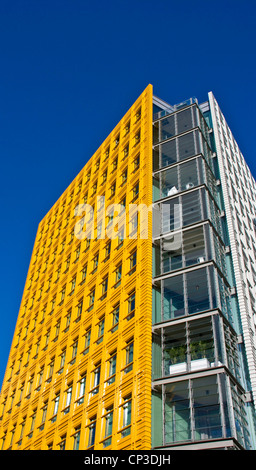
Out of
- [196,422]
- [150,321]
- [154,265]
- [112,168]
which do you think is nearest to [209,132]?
[112,168]

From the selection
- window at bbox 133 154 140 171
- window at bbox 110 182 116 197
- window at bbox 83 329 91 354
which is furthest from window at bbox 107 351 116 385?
window at bbox 110 182 116 197

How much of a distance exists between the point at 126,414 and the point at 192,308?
6916mm

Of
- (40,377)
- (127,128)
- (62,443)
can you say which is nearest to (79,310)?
(40,377)

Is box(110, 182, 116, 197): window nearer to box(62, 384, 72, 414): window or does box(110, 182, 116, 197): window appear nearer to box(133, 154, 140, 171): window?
box(133, 154, 140, 171): window

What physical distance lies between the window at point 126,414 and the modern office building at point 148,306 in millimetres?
71

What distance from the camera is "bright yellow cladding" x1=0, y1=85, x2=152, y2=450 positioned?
1161 inches

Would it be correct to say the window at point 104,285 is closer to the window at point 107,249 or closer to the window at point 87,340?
the window at point 107,249

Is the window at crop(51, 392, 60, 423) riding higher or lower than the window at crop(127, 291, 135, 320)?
lower

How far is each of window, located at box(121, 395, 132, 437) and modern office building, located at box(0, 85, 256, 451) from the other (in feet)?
0.23

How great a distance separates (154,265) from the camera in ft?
111

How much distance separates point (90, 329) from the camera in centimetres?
3775

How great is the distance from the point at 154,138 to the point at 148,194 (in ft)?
27.1

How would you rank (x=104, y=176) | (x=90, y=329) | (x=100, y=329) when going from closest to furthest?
(x=100, y=329) → (x=90, y=329) → (x=104, y=176)

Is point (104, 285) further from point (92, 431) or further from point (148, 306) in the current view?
point (92, 431)
